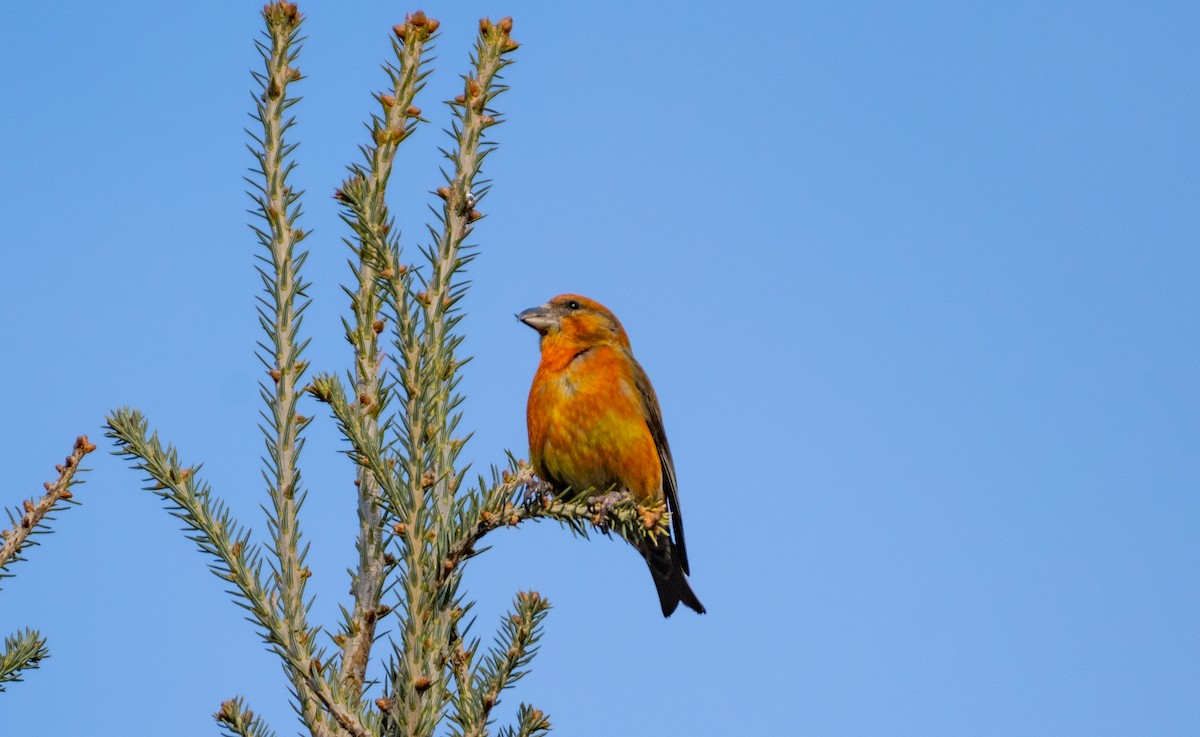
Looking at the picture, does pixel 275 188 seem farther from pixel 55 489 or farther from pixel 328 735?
pixel 328 735

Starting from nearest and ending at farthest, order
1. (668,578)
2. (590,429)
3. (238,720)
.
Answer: (238,720) < (590,429) < (668,578)

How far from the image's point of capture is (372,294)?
326 centimetres

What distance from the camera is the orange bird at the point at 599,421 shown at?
563 cm

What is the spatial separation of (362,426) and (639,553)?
3604 millimetres

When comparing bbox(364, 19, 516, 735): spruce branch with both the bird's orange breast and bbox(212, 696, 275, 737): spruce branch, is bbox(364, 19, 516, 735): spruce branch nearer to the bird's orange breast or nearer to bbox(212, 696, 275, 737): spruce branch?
bbox(212, 696, 275, 737): spruce branch

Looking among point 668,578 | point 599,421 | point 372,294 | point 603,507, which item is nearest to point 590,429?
point 599,421

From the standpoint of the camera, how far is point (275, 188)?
3.14 meters

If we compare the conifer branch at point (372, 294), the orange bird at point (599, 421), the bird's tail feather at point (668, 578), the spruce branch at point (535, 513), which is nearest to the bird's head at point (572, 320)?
the orange bird at point (599, 421)

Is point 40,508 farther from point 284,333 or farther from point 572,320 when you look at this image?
point 572,320

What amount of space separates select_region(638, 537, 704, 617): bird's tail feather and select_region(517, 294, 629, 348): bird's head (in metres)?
1.22

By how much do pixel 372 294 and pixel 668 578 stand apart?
3.53 m

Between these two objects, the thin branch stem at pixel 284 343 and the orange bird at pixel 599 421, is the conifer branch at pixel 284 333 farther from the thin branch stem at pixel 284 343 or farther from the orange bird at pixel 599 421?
the orange bird at pixel 599 421

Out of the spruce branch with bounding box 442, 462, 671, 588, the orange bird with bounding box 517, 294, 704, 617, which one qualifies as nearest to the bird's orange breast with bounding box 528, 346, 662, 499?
the orange bird with bounding box 517, 294, 704, 617

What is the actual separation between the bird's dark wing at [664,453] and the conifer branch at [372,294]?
9.98 ft
